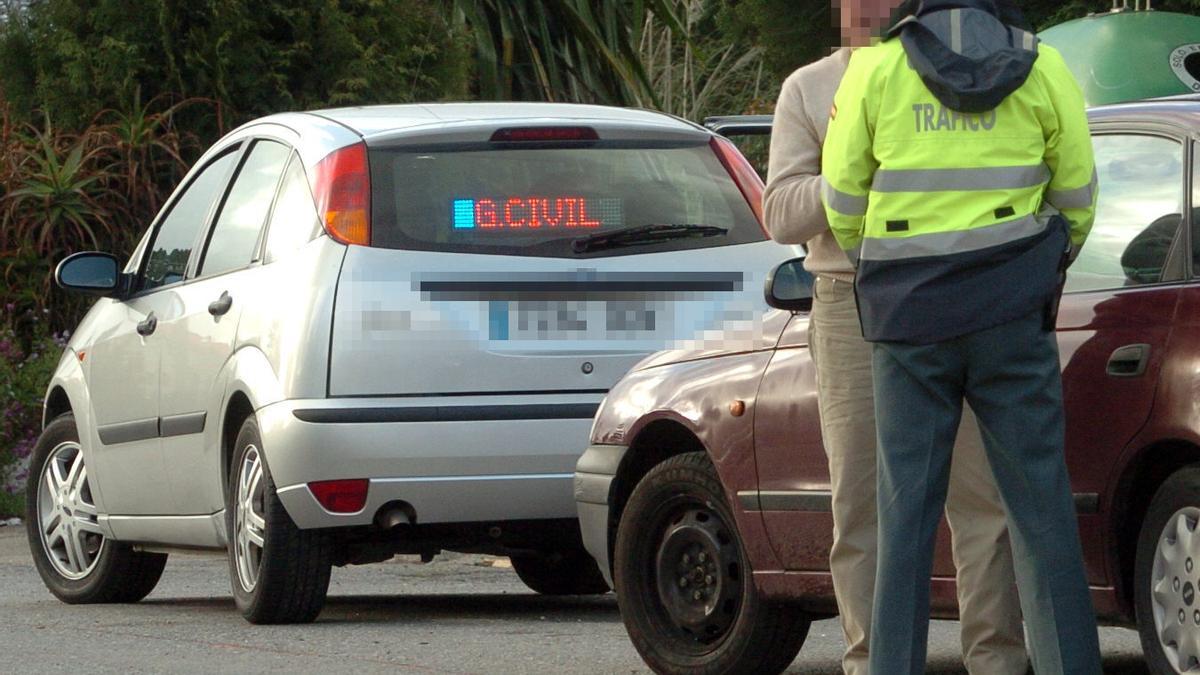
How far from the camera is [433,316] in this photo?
703 cm

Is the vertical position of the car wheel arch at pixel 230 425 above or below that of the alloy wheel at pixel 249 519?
above

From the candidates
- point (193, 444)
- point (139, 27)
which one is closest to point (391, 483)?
point (193, 444)

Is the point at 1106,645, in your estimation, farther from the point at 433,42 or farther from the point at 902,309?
the point at 433,42

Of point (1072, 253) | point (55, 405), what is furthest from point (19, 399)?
point (1072, 253)

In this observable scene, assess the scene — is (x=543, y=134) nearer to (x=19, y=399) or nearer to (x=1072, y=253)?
(x=1072, y=253)

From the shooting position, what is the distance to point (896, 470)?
4.43 metres

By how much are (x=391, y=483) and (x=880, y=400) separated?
2769 mm

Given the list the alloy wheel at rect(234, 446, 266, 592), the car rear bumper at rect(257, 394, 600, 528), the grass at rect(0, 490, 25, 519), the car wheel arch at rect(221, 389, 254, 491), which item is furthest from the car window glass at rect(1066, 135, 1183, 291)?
the grass at rect(0, 490, 25, 519)

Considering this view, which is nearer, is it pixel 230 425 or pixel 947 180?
pixel 947 180

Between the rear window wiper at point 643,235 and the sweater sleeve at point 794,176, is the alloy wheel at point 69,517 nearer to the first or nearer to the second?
the rear window wiper at point 643,235

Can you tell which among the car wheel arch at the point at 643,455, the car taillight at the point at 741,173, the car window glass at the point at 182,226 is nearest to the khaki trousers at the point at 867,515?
the car wheel arch at the point at 643,455

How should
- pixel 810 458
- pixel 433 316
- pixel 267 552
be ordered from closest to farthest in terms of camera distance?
1. pixel 810 458
2. pixel 433 316
3. pixel 267 552

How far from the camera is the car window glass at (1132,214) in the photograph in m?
4.86

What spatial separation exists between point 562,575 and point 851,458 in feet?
12.9
